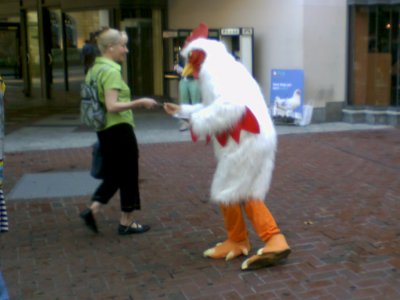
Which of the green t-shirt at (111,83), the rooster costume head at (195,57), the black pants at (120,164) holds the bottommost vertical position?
the black pants at (120,164)

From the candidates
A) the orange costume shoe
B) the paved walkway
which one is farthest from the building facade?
the orange costume shoe

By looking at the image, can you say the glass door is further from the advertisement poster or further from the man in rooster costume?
the man in rooster costume

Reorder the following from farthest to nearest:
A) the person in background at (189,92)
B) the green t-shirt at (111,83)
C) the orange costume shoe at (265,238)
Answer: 1. the person in background at (189,92)
2. the green t-shirt at (111,83)
3. the orange costume shoe at (265,238)

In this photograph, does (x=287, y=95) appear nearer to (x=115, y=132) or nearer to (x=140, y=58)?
(x=140, y=58)

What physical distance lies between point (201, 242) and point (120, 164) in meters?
0.96

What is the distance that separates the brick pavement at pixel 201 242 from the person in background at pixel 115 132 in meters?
0.39

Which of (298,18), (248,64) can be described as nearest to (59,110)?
(248,64)

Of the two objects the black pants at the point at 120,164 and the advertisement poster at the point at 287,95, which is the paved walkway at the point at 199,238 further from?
the advertisement poster at the point at 287,95

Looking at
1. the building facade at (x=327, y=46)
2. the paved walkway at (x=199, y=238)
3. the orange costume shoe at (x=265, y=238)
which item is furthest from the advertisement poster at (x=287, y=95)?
the orange costume shoe at (x=265, y=238)

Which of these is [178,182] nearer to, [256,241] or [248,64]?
[256,241]

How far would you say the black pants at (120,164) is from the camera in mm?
5008

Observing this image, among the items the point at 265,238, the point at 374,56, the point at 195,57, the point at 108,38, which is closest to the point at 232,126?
the point at 195,57

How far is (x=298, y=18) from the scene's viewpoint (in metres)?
11.0

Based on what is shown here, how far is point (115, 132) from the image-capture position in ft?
16.4
